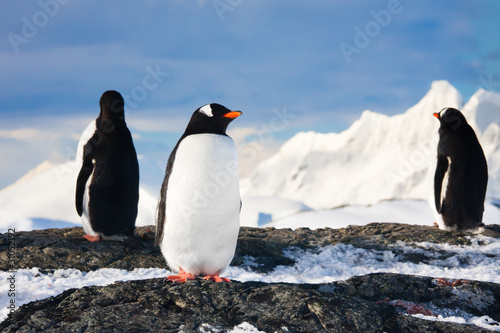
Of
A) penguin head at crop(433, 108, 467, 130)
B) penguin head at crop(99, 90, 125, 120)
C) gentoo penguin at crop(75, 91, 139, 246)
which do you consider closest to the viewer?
gentoo penguin at crop(75, 91, 139, 246)

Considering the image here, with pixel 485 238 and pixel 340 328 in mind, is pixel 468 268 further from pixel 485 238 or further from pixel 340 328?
pixel 340 328

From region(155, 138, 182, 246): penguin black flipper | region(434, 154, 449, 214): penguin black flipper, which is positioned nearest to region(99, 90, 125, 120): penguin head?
region(155, 138, 182, 246): penguin black flipper

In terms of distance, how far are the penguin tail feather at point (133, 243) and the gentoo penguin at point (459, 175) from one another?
5.48 meters

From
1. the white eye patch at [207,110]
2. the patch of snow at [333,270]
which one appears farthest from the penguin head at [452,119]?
the white eye patch at [207,110]

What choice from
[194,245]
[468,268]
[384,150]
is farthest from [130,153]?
[384,150]

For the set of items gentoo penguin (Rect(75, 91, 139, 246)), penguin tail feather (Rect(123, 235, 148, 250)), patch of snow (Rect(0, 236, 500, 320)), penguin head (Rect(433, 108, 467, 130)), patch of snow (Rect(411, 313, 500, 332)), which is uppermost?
penguin head (Rect(433, 108, 467, 130))

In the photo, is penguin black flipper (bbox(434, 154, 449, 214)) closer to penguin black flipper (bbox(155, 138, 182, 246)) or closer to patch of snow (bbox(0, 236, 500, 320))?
patch of snow (bbox(0, 236, 500, 320))

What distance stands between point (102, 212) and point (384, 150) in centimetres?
15546

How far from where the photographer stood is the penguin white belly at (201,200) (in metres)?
5.17

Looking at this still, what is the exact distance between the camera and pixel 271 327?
12.6 ft

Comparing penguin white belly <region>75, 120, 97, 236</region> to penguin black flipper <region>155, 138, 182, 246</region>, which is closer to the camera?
penguin black flipper <region>155, 138, 182, 246</region>

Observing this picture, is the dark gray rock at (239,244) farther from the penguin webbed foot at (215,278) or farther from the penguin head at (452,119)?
the penguin webbed foot at (215,278)

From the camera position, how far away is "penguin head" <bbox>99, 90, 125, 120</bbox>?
822 cm

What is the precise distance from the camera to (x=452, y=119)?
32.5 ft
